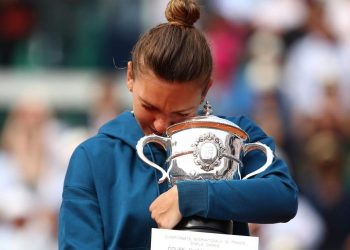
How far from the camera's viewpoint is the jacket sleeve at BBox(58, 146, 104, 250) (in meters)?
2.73

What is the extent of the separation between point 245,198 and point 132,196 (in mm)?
285

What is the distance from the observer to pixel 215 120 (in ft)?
8.89

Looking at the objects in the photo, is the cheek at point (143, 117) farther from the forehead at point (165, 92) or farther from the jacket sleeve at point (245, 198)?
the jacket sleeve at point (245, 198)

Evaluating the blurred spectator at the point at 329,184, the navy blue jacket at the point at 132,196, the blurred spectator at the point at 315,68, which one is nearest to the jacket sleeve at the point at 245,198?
the navy blue jacket at the point at 132,196

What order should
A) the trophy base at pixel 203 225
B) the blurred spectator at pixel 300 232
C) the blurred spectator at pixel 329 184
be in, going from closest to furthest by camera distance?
the trophy base at pixel 203 225 → the blurred spectator at pixel 300 232 → the blurred spectator at pixel 329 184

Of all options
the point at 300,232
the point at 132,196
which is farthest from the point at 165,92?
the point at 300,232

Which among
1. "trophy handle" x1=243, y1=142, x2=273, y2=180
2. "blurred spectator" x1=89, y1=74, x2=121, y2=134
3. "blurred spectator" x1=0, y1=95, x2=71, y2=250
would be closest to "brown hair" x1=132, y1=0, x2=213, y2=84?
"trophy handle" x1=243, y1=142, x2=273, y2=180

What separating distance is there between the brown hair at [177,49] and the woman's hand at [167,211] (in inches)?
12.0

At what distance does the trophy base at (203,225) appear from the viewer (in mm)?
2596

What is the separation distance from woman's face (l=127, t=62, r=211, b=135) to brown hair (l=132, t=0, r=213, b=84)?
0.8 inches

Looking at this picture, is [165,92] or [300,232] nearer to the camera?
[165,92]

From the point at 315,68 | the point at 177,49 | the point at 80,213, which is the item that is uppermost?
the point at 177,49

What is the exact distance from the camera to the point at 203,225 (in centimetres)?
260

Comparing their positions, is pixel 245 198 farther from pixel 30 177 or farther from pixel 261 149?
pixel 30 177
